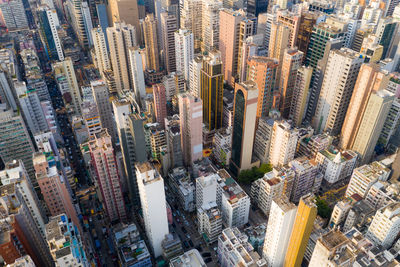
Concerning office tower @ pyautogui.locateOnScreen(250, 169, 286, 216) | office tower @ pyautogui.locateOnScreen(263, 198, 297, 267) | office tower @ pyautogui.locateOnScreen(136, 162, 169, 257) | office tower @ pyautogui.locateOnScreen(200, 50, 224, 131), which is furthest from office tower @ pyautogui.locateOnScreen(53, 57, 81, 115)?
office tower @ pyautogui.locateOnScreen(263, 198, 297, 267)

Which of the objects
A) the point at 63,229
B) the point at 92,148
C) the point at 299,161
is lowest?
the point at 299,161

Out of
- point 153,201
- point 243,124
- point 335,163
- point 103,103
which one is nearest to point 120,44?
point 103,103

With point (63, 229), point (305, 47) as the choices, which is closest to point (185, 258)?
point (63, 229)

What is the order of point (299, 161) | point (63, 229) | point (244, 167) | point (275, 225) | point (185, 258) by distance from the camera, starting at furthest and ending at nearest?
point (244, 167)
point (299, 161)
point (185, 258)
point (275, 225)
point (63, 229)

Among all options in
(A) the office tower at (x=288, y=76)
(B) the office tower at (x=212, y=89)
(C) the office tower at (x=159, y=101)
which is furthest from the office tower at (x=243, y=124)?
(A) the office tower at (x=288, y=76)

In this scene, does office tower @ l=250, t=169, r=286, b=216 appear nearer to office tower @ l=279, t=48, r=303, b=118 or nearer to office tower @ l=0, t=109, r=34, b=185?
office tower @ l=279, t=48, r=303, b=118

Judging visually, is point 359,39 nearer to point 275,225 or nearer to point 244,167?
point 244,167
